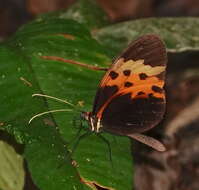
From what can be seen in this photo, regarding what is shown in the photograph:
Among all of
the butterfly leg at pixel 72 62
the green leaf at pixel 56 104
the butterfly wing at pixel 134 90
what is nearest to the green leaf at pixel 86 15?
the green leaf at pixel 56 104

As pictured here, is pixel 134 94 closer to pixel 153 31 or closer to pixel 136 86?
pixel 136 86

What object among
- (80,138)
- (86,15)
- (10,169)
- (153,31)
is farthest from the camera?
(86,15)

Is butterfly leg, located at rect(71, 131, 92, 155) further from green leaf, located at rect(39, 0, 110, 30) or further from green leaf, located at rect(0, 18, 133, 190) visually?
green leaf, located at rect(39, 0, 110, 30)

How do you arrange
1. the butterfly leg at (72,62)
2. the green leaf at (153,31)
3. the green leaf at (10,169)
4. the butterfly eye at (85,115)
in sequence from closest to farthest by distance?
1. the butterfly eye at (85,115)
2. the green leaf at (10,169)
3. the butterfly leg at (72,62)
4. the green leaf at (153,31)

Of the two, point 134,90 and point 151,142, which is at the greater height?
point 134,90

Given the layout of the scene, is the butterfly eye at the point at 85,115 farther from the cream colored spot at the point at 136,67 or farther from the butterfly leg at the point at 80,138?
the cream colored spot at the point at 136,67

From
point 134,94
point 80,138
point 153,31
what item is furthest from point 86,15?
point 80,138
